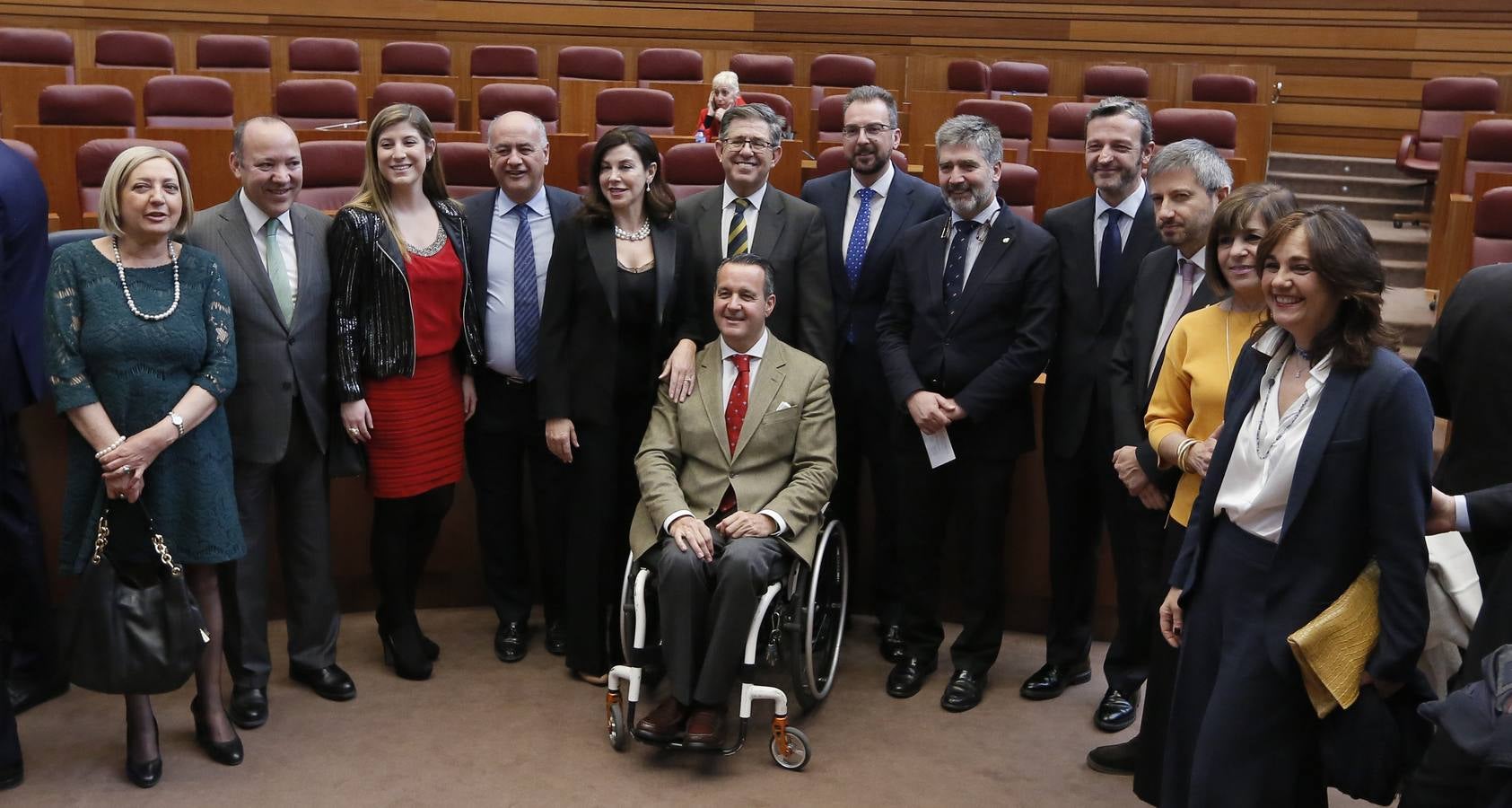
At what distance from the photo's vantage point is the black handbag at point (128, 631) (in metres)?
2.03

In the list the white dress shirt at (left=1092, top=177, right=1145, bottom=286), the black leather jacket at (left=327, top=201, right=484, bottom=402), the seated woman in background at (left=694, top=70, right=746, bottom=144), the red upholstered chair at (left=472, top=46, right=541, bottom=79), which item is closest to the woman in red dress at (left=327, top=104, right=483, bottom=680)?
the black leather jacket at (left=327, top=201, right=484, bottom=402)

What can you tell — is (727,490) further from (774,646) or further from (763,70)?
(763,70)

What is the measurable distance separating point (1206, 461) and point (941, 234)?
804mm

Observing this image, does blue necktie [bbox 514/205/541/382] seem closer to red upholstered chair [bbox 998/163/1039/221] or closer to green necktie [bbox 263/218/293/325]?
green necktie [bbox 263/218/293/325]

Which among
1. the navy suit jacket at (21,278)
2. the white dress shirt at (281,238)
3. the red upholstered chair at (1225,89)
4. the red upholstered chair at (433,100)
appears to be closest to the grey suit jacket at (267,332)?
the white dress shirt at (281,238)

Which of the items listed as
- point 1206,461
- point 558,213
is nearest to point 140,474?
point 558,213

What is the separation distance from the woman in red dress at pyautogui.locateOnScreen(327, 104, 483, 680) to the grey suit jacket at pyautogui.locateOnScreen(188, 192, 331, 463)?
4 centimetres

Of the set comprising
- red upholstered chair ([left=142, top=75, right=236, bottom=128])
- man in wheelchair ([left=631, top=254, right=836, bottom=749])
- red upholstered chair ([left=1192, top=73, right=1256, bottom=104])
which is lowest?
man in wheelchair ([left=631, top=254, right=836, bottom=749])

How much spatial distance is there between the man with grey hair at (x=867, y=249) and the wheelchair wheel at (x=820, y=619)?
176 mm

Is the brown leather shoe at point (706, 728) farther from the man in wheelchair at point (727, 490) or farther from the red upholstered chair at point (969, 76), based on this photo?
the red upholstered chair at point (969, 76)

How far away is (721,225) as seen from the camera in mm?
2635

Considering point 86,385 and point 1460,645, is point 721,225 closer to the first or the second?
point 86,385

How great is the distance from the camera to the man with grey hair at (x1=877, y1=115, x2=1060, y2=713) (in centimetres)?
246

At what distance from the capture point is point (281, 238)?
7.81 feet
